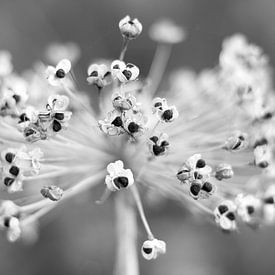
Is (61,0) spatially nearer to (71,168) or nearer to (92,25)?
(92,25)

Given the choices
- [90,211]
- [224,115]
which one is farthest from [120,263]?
[90,211]

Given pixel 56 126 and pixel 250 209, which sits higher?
pixel 56 126

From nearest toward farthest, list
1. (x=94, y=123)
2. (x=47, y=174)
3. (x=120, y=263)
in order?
(x=47, y=174) → (x=94, y=123) → (x=120, y=263)

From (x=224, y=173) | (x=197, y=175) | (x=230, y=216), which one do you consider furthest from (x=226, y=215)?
(x=197, y=175)

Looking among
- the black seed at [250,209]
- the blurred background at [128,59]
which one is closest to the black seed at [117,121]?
the black seed at [250,209]

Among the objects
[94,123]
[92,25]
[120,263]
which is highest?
[92,25]

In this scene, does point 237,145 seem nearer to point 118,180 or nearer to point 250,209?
point 250,209

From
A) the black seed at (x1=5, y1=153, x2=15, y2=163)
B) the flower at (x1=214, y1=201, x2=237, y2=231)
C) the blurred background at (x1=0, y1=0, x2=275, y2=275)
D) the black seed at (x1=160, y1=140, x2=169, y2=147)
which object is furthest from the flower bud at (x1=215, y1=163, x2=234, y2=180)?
the blurred background at (x1=0, y1=0, x2=275, y2=275)
